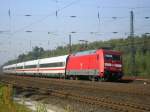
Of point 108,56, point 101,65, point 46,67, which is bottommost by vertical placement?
point 101,65

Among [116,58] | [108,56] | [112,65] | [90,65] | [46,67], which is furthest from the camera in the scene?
[46,67]

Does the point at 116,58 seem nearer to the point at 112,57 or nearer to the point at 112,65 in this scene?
the point at 112,57

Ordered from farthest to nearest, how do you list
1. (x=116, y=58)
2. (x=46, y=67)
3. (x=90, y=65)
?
(x=46, y=67)
(x=90, y=65)
(x=116, y=58)

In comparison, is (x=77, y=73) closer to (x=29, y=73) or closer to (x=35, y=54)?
(x=29, y=73)

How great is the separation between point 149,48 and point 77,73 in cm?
3882

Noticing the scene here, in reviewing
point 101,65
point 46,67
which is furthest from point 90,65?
point 46,67

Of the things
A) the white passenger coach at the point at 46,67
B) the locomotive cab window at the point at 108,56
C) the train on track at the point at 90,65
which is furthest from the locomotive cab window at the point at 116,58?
the white passenger coach at the point at 46,67

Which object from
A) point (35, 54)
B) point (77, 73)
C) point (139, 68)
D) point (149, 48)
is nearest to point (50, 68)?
point (77, 73)

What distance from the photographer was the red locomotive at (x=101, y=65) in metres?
30.4

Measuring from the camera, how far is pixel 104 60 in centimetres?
3028

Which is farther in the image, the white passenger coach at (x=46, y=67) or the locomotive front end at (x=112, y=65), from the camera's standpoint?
the white passenger coach at (x=46, y=67)

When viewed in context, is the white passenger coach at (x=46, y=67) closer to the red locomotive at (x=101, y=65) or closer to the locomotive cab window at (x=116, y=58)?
the red locomotive at (x=101, y=65)

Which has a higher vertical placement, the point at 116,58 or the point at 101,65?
the point at 116,58

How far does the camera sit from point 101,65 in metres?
30.4
